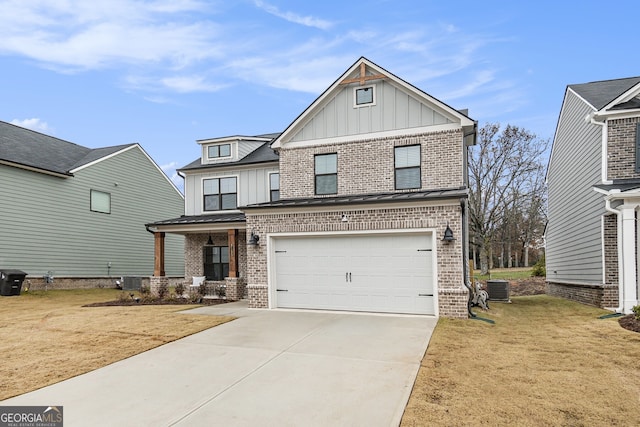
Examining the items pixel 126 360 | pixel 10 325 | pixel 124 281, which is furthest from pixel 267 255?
pixel 124 281

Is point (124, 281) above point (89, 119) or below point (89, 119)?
below

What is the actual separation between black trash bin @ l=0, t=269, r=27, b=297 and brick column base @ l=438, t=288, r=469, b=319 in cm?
1629

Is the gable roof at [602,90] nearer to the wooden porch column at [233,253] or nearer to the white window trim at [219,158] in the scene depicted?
the wooden porch column at [233,253]

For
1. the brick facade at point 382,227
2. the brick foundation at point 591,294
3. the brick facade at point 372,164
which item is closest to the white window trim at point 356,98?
the brick facade at point 372,164

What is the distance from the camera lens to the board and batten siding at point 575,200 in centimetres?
1320

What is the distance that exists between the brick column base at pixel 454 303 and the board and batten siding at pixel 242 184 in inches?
361

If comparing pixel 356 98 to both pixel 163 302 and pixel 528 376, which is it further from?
pixel 528 376

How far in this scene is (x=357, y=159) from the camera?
13.9 m

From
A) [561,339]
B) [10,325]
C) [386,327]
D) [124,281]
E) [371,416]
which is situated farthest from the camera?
[124,281]

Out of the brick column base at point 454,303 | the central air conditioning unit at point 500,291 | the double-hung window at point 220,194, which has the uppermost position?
the double-hung window at point 220,194

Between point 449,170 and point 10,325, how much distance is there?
1270 cm

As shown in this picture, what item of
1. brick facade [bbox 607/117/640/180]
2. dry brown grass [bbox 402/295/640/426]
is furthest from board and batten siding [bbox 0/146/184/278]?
brick facade [bbox 607/117/640/180]

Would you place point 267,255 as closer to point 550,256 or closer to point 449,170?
point 449,170

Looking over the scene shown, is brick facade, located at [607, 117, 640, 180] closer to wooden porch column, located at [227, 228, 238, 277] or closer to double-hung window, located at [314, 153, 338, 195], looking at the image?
double-hung window, located at [314, 153, 338, 195]
